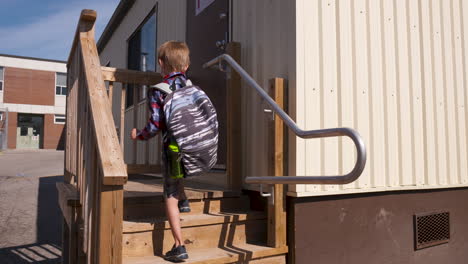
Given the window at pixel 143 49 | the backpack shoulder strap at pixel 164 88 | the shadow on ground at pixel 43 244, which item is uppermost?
the window at pixel 143 49

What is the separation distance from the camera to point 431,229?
356 cm

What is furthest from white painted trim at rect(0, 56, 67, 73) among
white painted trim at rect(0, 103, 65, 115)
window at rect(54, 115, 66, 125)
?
window at rect(54, 115, 66, 125)

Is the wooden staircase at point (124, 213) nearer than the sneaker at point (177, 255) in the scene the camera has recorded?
Yes

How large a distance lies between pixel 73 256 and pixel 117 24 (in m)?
7.41

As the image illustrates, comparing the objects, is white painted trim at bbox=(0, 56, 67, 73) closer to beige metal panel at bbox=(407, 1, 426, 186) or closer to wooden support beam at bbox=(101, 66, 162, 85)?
wooden support beam at bbox=(101, 66, 162, 85)

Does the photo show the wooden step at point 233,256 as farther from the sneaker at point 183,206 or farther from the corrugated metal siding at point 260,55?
the corrugated metal siding at point 260,55

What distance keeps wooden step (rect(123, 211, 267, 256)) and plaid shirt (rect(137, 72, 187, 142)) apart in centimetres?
59

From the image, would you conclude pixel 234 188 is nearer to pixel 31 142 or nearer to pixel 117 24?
pixel 117 24

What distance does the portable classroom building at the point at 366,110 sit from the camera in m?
2.83

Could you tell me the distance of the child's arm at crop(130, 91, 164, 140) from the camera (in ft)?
7.78

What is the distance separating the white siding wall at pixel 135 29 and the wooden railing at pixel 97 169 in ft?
5.90

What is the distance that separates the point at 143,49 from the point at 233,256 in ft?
18.6

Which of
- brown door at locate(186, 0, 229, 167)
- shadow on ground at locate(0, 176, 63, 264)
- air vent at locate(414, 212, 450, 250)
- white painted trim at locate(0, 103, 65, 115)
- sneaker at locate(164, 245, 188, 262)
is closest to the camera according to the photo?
sneaker at locate(164, 245, 188, 262)

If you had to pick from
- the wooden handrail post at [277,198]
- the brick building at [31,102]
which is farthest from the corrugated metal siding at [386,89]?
the brick building at [31,102]
